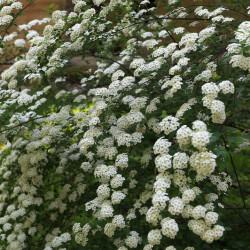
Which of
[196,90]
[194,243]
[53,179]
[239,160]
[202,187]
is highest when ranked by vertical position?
[196,90]

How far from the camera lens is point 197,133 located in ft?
6.47

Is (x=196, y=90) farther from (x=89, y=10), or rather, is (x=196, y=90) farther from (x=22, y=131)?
(x=22, y=131)

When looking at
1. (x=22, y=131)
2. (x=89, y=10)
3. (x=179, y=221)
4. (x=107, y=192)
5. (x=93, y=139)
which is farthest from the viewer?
(x=22, y=131)

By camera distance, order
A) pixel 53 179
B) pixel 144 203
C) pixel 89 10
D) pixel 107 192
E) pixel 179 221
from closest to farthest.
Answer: pixel 179 221 < pixel 107 192 < pixel 144 203 < pixel 89 10 < pixel 53 179

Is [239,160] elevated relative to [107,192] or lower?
lower

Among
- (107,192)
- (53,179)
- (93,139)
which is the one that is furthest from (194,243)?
(53,179)

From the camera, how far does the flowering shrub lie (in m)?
2.20

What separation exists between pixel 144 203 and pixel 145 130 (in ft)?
2.35

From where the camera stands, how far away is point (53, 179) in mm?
4543

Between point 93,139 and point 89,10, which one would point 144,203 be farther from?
point 89,10

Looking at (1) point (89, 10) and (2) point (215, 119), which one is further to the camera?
(1) point (89, 10)

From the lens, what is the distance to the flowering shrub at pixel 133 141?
7.22 feet

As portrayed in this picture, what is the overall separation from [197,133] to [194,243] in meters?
1.25

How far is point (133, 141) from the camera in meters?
2.74
